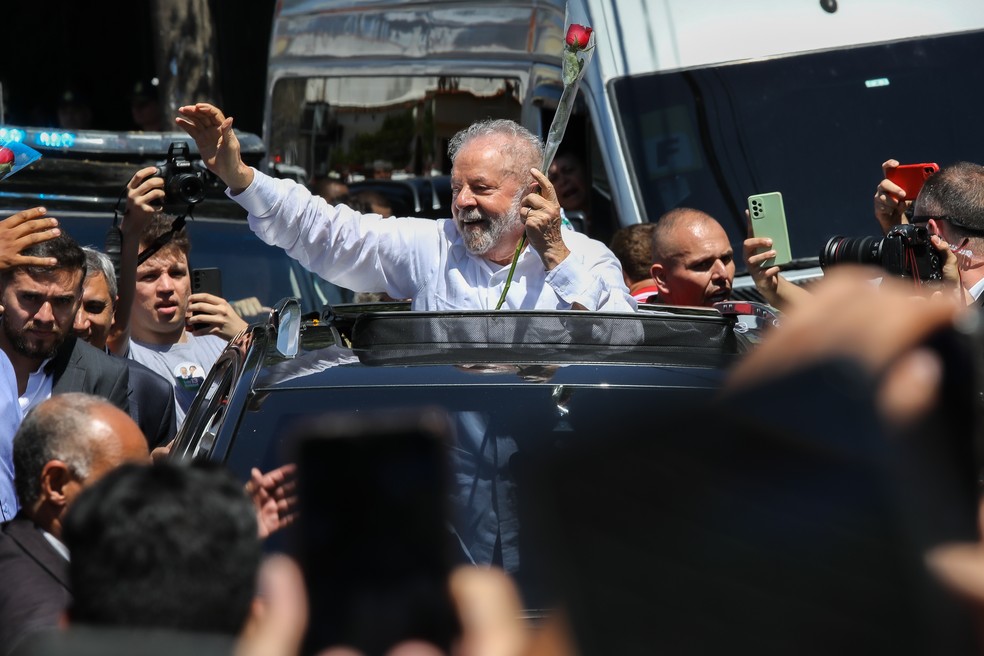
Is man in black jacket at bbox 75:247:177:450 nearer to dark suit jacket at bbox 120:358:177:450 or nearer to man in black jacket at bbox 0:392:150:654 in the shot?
dark suit jacket at bbox 120:358:177:450

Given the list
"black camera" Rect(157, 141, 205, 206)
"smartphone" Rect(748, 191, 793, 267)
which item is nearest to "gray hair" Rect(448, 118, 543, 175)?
"smartphone" Rect(748, 191, 793, 267)

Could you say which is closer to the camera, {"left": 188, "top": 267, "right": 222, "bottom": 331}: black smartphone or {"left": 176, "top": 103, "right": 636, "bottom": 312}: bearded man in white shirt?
{"left": 176, "top": 103, "right": 636, "bottom": 312}: bearded man in white shirt

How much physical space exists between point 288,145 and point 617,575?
8.89 metres

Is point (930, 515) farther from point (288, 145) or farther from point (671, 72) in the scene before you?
point (288, 145)

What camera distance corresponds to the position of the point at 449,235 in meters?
4.89

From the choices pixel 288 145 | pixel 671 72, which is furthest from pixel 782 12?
pixel 288 145

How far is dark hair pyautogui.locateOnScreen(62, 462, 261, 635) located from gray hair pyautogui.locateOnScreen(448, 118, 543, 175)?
335 centimetres

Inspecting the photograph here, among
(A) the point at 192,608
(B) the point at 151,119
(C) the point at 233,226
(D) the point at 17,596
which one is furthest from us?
(B) the point at 151,119

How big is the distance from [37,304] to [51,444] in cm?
151

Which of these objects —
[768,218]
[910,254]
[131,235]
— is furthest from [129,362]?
[910,254]

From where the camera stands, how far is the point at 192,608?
1.47 m

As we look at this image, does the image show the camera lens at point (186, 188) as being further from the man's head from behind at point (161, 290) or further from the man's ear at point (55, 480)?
the man's ear at point (55, 480)

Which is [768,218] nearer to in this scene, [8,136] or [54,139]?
[8,136]

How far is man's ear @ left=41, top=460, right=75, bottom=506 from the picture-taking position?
3.02 meters
